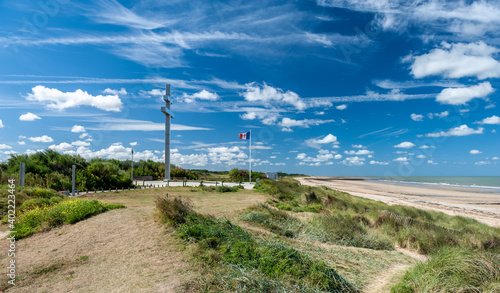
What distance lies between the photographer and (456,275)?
5184 millimetres

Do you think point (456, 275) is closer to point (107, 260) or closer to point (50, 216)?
point (107, 260)

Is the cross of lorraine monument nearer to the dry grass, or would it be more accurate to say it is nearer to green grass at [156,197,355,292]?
the dry grass

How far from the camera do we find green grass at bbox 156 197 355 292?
529cm

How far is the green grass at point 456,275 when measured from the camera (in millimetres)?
4949

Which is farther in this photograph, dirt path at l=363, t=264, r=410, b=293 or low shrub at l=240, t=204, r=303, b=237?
low shrub at l=240, t=204, r=303, b=237

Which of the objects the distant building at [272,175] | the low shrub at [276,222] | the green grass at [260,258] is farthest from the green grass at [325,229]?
the distant building at [272,175]

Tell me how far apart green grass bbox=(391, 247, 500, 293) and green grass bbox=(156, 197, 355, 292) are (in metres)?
1.24

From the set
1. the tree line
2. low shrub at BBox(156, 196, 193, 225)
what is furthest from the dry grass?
the tree line

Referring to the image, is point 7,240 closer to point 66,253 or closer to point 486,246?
point 66,253

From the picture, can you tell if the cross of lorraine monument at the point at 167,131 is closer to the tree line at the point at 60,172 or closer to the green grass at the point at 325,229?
the tree line at the point at 60,172

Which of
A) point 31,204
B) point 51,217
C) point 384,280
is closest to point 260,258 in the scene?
point 384,280

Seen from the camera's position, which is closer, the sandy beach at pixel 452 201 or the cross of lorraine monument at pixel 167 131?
the sandy beach at pixel 452 201

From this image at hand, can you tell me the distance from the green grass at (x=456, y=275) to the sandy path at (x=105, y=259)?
4400mm

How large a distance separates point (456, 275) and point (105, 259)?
23.5 feet
